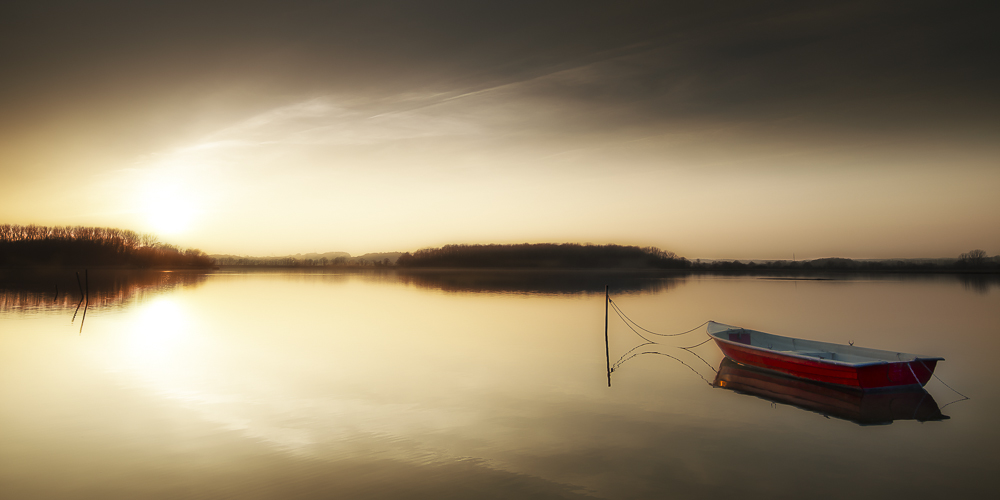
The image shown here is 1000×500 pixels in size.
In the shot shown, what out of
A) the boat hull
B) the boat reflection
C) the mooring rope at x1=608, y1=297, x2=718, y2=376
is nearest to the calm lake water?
the boat reflection

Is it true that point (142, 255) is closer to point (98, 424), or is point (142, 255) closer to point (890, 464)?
point (98, 424)

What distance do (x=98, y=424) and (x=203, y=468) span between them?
374cm

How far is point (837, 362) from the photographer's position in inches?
471

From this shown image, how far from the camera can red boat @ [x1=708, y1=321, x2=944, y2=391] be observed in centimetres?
1154

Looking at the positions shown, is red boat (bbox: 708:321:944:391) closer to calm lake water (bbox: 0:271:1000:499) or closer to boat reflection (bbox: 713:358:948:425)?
boat reflection (bbox: 713:358:948:425)

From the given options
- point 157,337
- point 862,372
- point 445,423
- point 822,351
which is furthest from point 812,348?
point 157,337

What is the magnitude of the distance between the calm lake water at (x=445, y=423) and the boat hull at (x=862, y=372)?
0.53 metres

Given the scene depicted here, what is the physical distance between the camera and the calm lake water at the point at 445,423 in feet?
22.8

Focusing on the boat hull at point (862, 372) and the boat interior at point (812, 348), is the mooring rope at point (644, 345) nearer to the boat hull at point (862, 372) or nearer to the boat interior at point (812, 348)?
the boat interior at point (812, 348)

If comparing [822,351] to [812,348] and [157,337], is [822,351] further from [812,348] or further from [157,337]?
[157,337]

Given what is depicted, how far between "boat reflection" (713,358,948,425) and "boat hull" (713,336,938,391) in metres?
0.26

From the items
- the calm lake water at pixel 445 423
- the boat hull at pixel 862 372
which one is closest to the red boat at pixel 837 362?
the boat hull at pixel 862 372

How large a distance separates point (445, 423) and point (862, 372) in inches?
379

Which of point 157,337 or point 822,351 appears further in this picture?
point 157,337
